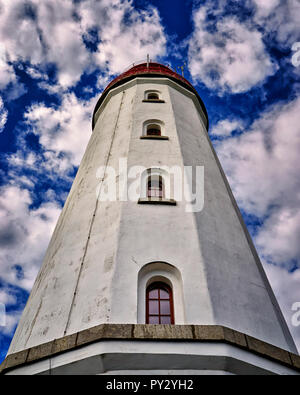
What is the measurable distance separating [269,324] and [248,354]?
1555 mm

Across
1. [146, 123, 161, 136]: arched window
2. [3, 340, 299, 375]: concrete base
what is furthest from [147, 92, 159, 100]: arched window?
[3, 340, 299, 375]: concrete base

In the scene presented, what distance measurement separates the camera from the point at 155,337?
25.1 feet

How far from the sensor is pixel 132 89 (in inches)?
787

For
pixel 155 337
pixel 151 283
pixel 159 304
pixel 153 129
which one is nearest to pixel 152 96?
pixel 153 129

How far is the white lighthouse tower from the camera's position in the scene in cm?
769

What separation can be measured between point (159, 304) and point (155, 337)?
1.64m

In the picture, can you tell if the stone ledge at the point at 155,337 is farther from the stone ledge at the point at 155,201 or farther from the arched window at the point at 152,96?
the arched window at the point at 152,96

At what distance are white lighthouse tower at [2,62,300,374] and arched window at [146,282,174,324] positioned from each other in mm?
27

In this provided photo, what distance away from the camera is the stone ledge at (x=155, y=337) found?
7684mm

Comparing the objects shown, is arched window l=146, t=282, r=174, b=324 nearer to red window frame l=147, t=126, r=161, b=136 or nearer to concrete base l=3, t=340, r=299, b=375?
concrete base l=3, t=340, r=299, b=375

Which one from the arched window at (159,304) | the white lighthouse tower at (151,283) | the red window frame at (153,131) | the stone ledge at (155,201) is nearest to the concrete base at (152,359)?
the white lighthouse tower at (151,283)

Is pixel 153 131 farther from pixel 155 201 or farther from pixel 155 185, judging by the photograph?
pixel 155 201
